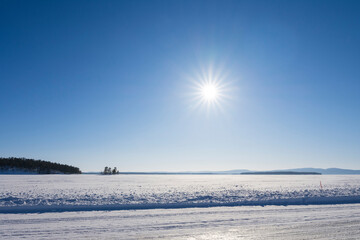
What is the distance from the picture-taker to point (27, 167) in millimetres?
85125

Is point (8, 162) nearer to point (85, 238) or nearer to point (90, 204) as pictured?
point (90, 204)

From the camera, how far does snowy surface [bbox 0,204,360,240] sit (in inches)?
280

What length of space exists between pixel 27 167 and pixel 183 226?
90639mm

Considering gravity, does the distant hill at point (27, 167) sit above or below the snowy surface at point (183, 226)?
above

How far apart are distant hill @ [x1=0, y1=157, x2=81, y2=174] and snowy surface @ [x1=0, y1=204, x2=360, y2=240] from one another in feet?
271

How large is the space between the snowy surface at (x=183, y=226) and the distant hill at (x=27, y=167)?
271ft

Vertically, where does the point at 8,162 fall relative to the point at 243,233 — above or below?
above

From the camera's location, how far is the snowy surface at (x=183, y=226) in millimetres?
7117

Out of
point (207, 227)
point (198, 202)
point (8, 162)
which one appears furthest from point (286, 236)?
point (8, 162)

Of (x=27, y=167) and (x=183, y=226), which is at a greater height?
(x=27, y=167)

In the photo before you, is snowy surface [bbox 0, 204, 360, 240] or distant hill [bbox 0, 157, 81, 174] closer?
snowy surface [bbox 0, 204, 360, 240]

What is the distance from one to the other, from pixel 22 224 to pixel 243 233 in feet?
21.5

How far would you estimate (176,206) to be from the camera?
13.0 m

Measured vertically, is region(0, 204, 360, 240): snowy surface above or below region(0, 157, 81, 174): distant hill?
below
